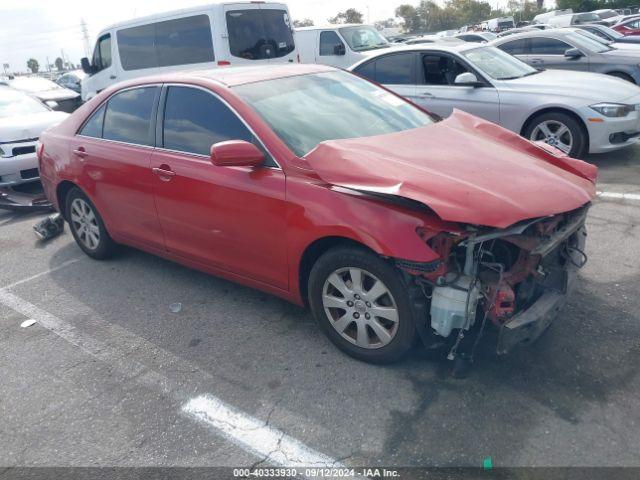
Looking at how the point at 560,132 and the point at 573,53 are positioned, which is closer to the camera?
the point at 560,132

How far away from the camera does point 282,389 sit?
10.3ft

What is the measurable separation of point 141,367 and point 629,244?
13.2ft

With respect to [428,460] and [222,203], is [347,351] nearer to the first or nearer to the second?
[428,460]

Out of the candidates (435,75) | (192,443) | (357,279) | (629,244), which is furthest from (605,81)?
(192,443)

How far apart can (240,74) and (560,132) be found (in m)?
4.53

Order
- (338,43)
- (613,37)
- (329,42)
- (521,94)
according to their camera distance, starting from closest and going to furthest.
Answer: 1. (521,94)
2. (338,43)
3. (329,42)
4. (613,37)

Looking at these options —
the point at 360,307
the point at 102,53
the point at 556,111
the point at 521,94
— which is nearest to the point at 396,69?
the point at 521,94

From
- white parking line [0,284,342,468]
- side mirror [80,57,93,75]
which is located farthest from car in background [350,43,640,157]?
side mirror [80,57,93,75]

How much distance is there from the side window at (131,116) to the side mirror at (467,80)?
4.26 meters

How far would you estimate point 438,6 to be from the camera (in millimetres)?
91375

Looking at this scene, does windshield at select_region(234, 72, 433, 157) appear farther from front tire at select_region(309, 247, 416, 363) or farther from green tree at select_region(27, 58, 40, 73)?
green tree at select_region(27, 58, 40, 73)

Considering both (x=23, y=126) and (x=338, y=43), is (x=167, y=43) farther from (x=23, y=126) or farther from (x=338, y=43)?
(x=338, y=43)

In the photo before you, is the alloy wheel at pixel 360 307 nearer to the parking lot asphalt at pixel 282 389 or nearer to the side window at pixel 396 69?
the parking lot asphalt at pixel 282 389

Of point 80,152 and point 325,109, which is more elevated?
point 325,109
